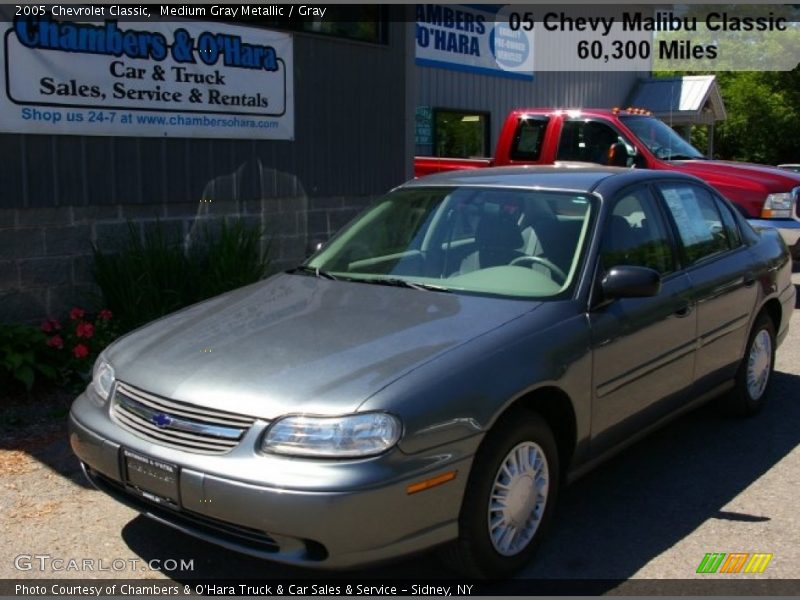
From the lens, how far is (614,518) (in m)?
4.34

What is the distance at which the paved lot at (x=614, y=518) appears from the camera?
12.5 feet

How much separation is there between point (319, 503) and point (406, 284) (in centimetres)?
155

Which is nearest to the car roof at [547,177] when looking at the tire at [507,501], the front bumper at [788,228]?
the tire at [507,501]

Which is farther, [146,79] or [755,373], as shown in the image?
[146,79]

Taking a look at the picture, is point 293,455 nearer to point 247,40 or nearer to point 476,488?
point 476,488

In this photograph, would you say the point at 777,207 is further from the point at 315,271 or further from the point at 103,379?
the point at 103,379

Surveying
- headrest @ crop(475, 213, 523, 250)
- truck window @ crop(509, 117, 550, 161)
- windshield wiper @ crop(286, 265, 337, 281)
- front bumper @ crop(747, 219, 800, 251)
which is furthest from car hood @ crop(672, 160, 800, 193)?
windshield wiper @ crop(286, 265, 337, 281)

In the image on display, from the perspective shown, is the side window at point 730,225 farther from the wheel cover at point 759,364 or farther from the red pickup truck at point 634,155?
the red pickup truck at point 634,155

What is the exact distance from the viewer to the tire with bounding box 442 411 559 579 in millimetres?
3398

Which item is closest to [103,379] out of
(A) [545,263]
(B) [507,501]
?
(B) [507,501]

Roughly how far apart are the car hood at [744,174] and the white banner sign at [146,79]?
16.4 ft

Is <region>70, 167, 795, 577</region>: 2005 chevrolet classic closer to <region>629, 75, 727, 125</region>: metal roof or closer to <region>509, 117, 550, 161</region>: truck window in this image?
<region>509, 117, 550, 161</region>: truck window

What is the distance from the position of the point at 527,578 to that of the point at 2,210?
468 cm

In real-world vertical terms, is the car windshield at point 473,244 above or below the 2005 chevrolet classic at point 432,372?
above
